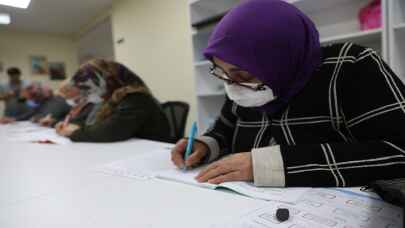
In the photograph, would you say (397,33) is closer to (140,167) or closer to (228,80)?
(228,80)

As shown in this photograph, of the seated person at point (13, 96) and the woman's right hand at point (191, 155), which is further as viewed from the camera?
the seated person at point (13, 96)

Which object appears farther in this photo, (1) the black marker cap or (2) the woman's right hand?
(2) the woman's right hand

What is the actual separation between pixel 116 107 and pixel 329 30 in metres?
1.43

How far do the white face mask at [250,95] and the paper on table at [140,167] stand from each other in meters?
0.28

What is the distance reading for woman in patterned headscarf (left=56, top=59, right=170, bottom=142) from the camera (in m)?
1.34

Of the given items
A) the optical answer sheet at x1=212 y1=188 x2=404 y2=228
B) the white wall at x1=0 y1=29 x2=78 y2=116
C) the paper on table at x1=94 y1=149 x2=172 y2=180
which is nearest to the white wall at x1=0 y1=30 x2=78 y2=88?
the white wall at x1=0 y1=29 x2=78 y2=116

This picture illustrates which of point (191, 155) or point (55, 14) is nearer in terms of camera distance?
point (191, 155)

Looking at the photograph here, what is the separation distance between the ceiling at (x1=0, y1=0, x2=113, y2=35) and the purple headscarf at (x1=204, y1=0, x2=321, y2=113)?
11.0 ft

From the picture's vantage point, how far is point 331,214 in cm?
43

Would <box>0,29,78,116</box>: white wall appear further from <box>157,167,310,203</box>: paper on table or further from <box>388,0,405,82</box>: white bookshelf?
<box>157,167,310,203</box>: paper on table

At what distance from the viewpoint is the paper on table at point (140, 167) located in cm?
71

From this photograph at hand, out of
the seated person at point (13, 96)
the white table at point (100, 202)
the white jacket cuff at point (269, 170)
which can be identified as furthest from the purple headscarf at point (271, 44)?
the seated person at point (13, 96)

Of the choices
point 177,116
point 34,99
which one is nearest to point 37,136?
point 177,116

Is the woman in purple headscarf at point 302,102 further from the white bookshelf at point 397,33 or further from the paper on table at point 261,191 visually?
the white bookshelf at point 397,33
